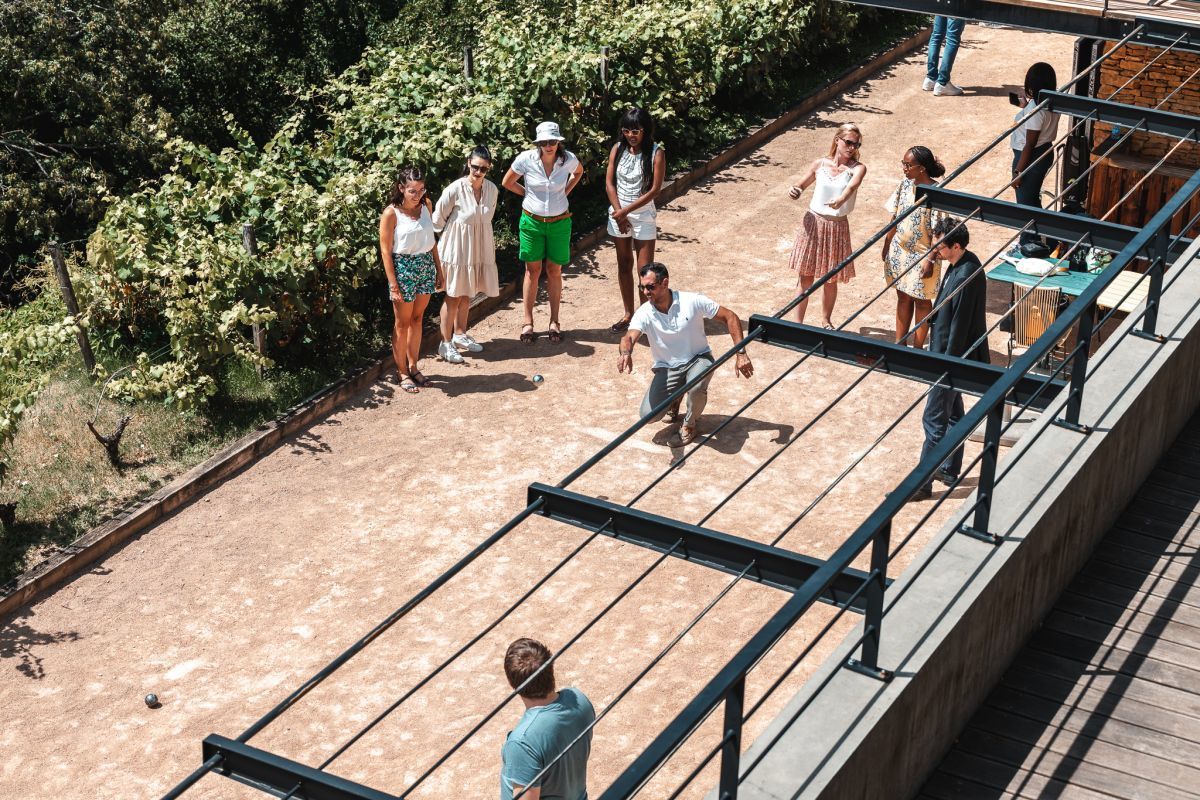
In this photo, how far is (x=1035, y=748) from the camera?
5594mm

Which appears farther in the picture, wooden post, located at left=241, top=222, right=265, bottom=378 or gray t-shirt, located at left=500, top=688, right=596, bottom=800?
wooden post, located at left=241, top=222, right=265, bottom=378

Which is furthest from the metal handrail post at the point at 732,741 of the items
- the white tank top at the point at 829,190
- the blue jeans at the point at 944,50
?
the blue jeans at the point at 944,50

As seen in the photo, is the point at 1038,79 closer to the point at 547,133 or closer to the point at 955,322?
the point at 547,133

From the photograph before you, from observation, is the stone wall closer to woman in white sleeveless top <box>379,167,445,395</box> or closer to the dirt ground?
the dirt ground

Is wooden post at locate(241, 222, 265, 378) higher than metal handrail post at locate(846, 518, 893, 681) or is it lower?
lower

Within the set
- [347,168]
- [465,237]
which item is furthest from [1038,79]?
[347,168]

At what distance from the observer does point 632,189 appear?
12000 millimetres

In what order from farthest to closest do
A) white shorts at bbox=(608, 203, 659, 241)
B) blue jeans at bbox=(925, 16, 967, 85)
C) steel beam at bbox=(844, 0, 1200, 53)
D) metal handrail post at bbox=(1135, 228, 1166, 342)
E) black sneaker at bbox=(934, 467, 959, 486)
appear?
blue jeans at bbox=(925, 16, 967, 85) < white shorts at bbox=(608, 203, 659, 241) < steel beam at bbox=(844, 0, 1200, 53) < black sneaker at bbox=(934, 467, 959, 486) < metal handrail post at bbox=(1135, 228, 1166, 342)

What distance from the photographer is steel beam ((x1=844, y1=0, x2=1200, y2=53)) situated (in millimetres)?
11758

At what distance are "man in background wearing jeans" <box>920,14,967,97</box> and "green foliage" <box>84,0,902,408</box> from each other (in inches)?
72.0

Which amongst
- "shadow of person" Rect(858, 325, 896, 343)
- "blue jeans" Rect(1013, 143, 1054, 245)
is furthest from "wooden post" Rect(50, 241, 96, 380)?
"blue jeans" Rect(1013, 143, 1054, 245)

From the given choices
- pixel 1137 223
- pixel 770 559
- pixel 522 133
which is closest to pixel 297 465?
pixel 522 133

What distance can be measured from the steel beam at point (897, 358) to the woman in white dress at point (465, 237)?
480 centimetres

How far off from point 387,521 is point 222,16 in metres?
17.7
